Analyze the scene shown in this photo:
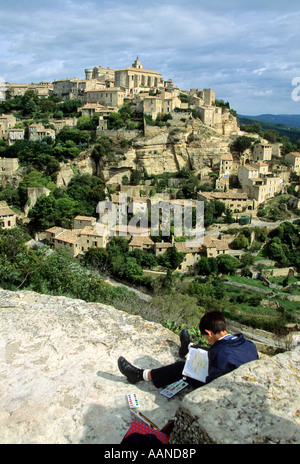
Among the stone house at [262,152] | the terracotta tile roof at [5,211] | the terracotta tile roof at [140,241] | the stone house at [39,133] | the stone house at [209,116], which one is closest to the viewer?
the terracotta tile roof at [140,241]

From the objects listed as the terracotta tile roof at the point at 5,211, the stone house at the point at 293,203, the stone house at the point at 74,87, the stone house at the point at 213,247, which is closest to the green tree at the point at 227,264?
the stone house at the point at 213,247

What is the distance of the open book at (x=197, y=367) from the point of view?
3400 millimetres

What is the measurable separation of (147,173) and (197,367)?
30.6 metres

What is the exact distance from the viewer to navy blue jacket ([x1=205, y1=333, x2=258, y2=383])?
10.6 feet

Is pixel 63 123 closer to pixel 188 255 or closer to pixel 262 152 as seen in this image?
pixel 262 152

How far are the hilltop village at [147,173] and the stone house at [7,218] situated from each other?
9 cm

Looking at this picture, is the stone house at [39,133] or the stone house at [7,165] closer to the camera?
the stone house at [7,165]

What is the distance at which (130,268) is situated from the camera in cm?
2231

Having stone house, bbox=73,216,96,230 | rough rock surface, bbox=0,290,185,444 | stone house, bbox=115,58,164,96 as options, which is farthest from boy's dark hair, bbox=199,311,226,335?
stone house, bbox=115,58,164,96

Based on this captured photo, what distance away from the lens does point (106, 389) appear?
11.8 feet

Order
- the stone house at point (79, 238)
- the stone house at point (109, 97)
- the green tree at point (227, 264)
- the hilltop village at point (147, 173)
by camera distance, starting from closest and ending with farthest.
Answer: the green tree at point (227, 264), the stone house at point (79, 238), the hilltop village at point (147, 173), the stone house at point (109, 97)

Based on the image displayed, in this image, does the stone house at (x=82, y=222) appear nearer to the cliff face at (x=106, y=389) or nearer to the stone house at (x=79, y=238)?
the stone house at (x=79, y=238)
